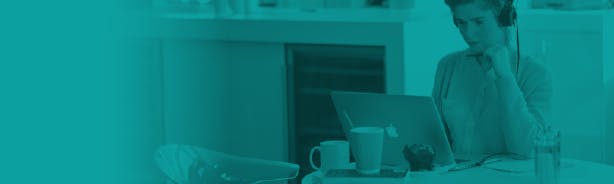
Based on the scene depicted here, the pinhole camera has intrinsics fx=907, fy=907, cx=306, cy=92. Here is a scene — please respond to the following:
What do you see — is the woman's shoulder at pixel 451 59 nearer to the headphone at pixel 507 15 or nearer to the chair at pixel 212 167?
the headphone at pixel 507 15

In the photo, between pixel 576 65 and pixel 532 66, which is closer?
pixel 532 66

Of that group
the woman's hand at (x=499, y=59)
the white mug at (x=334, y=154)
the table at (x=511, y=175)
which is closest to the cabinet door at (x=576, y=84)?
the woman's hand at (x=499, y=59)

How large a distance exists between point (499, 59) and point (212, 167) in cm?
88

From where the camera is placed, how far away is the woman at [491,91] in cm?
237

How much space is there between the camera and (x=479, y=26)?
248 cm

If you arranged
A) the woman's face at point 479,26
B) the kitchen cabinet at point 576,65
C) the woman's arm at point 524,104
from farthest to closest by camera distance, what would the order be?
1. the kitchen cabinet at point 576,65
2. the woman's face at point 479,26
3. the woman's arm at point 524,104

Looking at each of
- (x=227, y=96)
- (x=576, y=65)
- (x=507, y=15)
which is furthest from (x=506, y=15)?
(x=227, y=96)

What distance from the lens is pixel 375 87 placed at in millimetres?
3691

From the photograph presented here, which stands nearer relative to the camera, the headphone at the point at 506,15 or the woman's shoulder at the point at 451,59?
the headphone at the point at 506,15

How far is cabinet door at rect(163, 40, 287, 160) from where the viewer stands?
12.8ft

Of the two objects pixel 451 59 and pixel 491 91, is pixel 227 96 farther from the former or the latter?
pixel 491 91

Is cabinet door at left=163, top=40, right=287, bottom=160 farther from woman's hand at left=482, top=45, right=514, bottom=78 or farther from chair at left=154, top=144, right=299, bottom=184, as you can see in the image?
woman's hand at left=482, top=45, right=514, bottom=78

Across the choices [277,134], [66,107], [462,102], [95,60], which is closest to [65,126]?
[66,107]

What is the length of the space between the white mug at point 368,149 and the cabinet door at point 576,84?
201 centimetres
